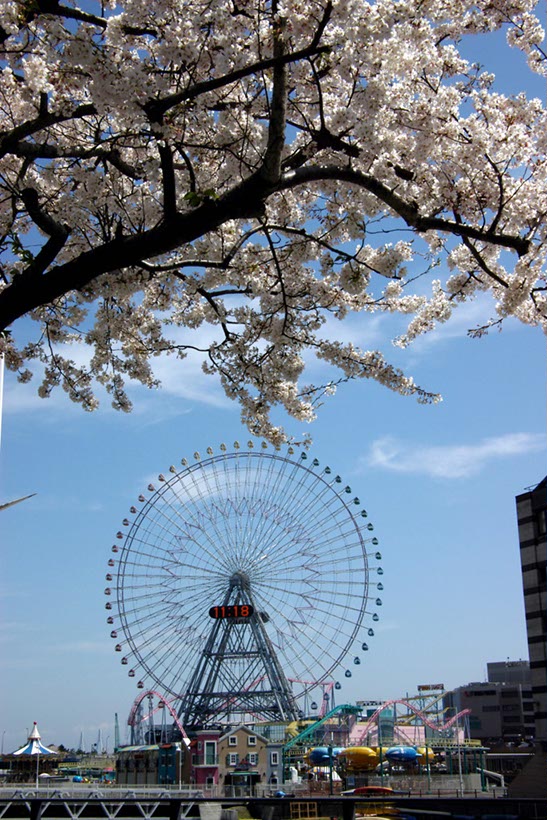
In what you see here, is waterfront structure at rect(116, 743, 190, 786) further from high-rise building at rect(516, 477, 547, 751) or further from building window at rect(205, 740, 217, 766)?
high-rise building at rect(516, 477, 547, 751)

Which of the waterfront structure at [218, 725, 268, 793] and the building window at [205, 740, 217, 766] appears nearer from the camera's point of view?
the waterfront structure at [218, 725, 268, 793]

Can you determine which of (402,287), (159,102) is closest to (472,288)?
(402,287)

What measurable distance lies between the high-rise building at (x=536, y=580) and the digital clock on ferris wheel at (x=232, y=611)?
12186 millimetres

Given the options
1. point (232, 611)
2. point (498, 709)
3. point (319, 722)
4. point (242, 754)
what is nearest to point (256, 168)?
point (232, 611)

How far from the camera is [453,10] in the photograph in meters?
5.11

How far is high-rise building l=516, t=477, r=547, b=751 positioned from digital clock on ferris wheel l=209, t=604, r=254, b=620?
12.2 meters

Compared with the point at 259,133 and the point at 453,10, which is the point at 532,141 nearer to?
the point at 453,10

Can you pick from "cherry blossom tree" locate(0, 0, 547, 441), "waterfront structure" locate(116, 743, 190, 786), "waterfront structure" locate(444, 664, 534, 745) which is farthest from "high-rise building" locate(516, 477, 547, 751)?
"waterfront structure" locate(444, 664, 534, 745)

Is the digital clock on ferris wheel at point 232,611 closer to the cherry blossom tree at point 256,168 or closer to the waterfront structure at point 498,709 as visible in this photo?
the cherry blossom tree at point 256,168

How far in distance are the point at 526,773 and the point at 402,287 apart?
84.9ft

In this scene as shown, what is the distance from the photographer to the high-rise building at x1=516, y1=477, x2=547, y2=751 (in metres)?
34.4

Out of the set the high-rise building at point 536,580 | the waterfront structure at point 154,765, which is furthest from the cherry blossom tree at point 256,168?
the waterfront structure at point 154,765

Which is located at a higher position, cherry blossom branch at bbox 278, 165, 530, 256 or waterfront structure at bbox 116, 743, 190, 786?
cherry blossom branch at bbox 278, 165, 530, 256

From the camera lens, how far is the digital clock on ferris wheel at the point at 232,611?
1581 inches
